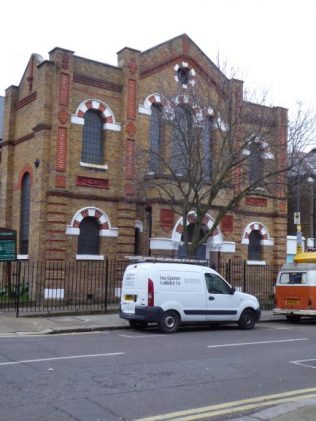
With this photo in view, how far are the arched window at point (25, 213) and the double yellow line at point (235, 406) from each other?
16.8 m

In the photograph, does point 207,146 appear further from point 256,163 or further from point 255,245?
point 255,245

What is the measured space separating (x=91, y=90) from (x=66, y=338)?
40.3 ft

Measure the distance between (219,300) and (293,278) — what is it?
15.8 feet

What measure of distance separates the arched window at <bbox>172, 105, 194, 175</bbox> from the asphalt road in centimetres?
783

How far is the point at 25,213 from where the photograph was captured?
23.7 meters

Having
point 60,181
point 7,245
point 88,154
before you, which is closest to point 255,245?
point 88,154

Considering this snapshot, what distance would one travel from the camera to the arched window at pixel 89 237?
22531 mm

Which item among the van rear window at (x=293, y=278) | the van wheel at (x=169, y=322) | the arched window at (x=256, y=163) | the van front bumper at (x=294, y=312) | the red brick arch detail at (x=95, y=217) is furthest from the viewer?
the red brick arch detail at (x=95, y=217)

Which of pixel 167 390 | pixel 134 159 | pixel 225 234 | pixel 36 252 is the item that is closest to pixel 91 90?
pixel 134 159

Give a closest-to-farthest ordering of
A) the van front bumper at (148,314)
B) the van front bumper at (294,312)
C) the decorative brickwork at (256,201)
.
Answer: the van front bumper at (148,314) < the van front bumper at (294,312) < the decorative brickwork at (256,201)

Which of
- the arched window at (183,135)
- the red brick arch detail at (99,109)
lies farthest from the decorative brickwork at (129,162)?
the arched window at (183,135)

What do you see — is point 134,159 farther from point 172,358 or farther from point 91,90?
point 172,358

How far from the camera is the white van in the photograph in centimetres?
1538

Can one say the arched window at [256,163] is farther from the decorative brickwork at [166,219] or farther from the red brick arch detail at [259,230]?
the red brick arch detail at [259,230]
